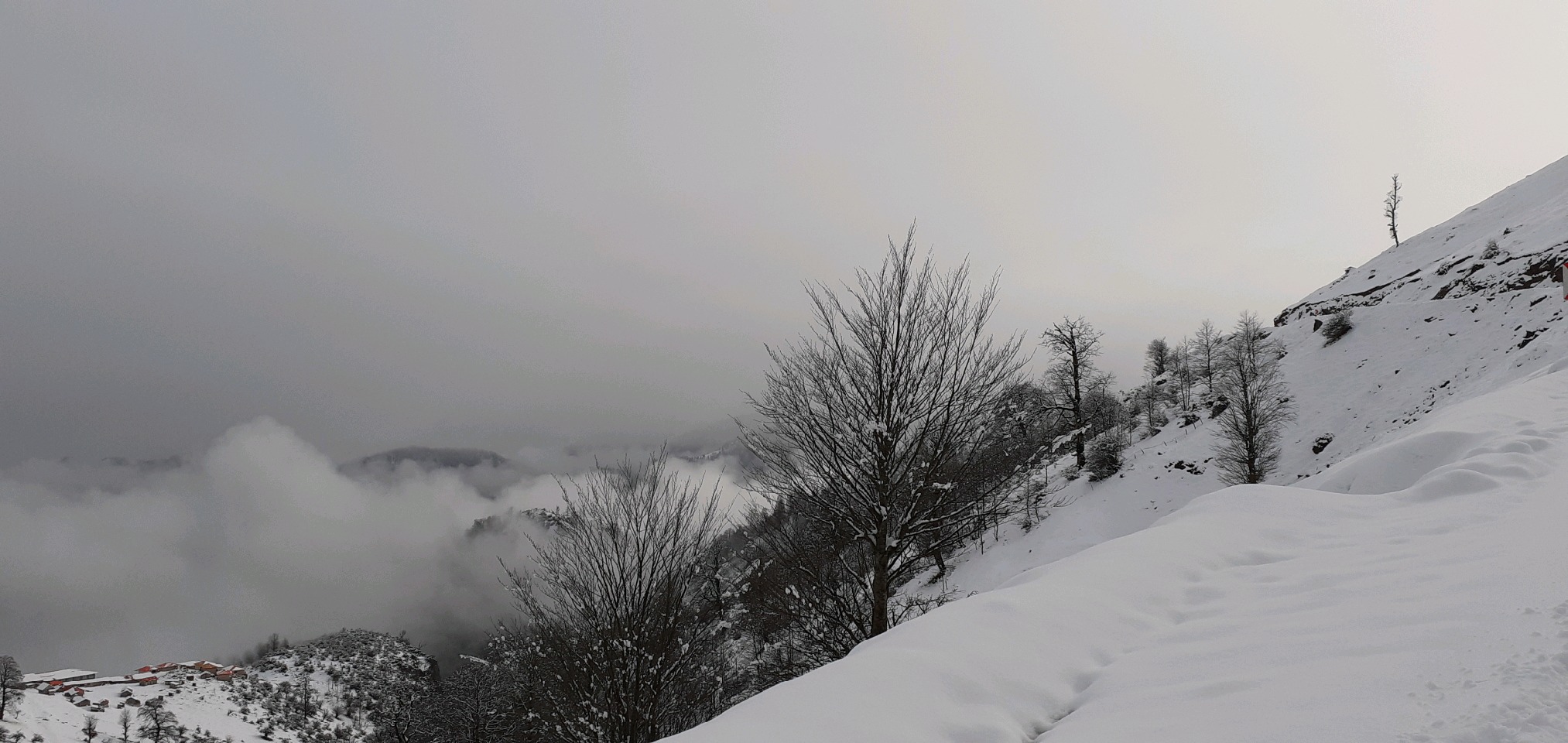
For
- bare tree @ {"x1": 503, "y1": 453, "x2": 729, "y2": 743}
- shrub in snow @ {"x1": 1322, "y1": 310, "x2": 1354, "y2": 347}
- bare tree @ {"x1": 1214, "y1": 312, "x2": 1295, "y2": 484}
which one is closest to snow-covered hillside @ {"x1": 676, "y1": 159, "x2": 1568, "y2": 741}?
bare tree @ {"x1": 503, "y1": 453, "x2": 729, "y2": 743}

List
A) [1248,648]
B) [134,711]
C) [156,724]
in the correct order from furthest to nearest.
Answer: [134,711]
[156,724]
[1248,648]

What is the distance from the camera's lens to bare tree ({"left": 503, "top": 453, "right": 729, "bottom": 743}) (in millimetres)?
7664

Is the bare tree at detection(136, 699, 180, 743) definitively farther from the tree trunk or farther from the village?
the tree trunk

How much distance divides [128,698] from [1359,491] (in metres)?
134

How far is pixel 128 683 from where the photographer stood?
311 ft

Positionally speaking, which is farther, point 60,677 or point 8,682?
point 60,677

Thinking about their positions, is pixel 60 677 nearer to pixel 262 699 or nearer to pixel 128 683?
pixel 128 683

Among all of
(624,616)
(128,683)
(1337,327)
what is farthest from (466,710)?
(128,683)

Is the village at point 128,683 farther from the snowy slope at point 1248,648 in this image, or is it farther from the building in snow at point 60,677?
the snowy slope at point 1248,648

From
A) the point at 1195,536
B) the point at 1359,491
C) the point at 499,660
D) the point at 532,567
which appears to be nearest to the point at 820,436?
the point at 1195,536

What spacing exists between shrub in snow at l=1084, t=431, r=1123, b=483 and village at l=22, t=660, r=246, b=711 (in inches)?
4796

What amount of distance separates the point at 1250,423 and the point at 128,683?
149386mm

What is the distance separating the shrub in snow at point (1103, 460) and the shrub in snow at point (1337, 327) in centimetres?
1234

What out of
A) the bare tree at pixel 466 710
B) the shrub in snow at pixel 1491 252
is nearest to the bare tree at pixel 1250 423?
the shrub in snow at pixel 1491 252
